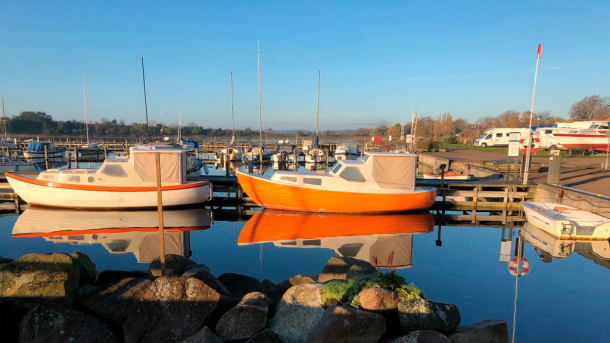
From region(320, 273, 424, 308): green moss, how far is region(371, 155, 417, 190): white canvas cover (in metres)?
9.56

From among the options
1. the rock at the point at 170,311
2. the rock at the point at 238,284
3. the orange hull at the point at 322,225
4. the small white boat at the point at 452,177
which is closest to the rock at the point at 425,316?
the rock at the point at 170,311

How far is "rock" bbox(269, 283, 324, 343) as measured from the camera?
5.38 metres

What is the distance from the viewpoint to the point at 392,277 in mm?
5508

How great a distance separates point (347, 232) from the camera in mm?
13094

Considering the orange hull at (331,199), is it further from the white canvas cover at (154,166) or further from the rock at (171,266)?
the rock at (171,266)

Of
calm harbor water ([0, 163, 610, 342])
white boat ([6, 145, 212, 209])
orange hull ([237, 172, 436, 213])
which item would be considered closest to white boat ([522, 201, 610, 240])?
calm harbor water ([0, 163, 610, 342])

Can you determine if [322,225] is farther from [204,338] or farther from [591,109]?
[591,109]

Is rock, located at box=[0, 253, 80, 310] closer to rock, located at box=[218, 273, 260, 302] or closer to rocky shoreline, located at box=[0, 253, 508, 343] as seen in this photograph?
rocky shoreline, located at box=[0, 253, 508, 343]

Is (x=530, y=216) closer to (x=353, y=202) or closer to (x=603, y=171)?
(x=353, y=202)

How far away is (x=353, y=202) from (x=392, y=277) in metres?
9.60

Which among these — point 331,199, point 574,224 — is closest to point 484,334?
point 574,224

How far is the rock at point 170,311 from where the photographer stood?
522cm

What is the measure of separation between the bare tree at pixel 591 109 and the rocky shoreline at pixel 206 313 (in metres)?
69.8

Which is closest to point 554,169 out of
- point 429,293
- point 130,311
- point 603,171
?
point 603,171
